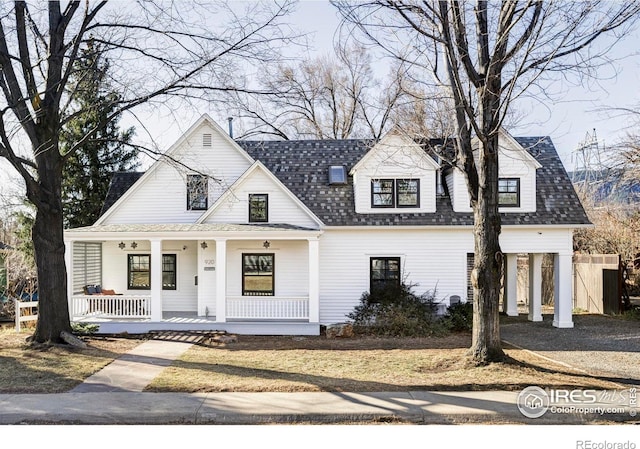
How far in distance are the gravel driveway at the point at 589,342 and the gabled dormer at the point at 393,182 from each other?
5.11 m

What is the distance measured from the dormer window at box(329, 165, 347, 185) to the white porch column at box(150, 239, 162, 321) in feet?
20.8

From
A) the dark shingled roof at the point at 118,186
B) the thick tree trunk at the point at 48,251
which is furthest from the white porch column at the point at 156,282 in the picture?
the dark shingled roof at the point at 118,186

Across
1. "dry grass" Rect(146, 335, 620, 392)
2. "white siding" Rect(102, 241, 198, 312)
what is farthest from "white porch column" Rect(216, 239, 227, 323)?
"white siding" Rect(102, 241, 198, 312)

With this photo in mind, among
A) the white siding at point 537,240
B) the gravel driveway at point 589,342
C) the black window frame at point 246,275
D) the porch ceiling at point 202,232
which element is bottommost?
the gravel driveway at point 589,342

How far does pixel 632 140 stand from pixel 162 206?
15.0 m

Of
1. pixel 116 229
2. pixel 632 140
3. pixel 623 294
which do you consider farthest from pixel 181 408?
pixel 623 294

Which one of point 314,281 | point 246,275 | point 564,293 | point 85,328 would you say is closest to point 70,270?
point 85,328

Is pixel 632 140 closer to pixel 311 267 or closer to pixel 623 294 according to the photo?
pixel 623 294

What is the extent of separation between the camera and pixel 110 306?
1711 cm

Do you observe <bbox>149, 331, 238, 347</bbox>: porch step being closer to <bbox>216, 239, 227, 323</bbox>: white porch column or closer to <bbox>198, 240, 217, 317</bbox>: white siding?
<bbox>216, 239, 227, 323</bbox>: white porch column

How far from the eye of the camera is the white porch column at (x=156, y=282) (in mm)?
15586

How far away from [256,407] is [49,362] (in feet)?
18.7

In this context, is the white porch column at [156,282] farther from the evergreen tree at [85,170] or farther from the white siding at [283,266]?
the evergreen tree at [85,170]

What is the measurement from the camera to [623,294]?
20.0 meters
